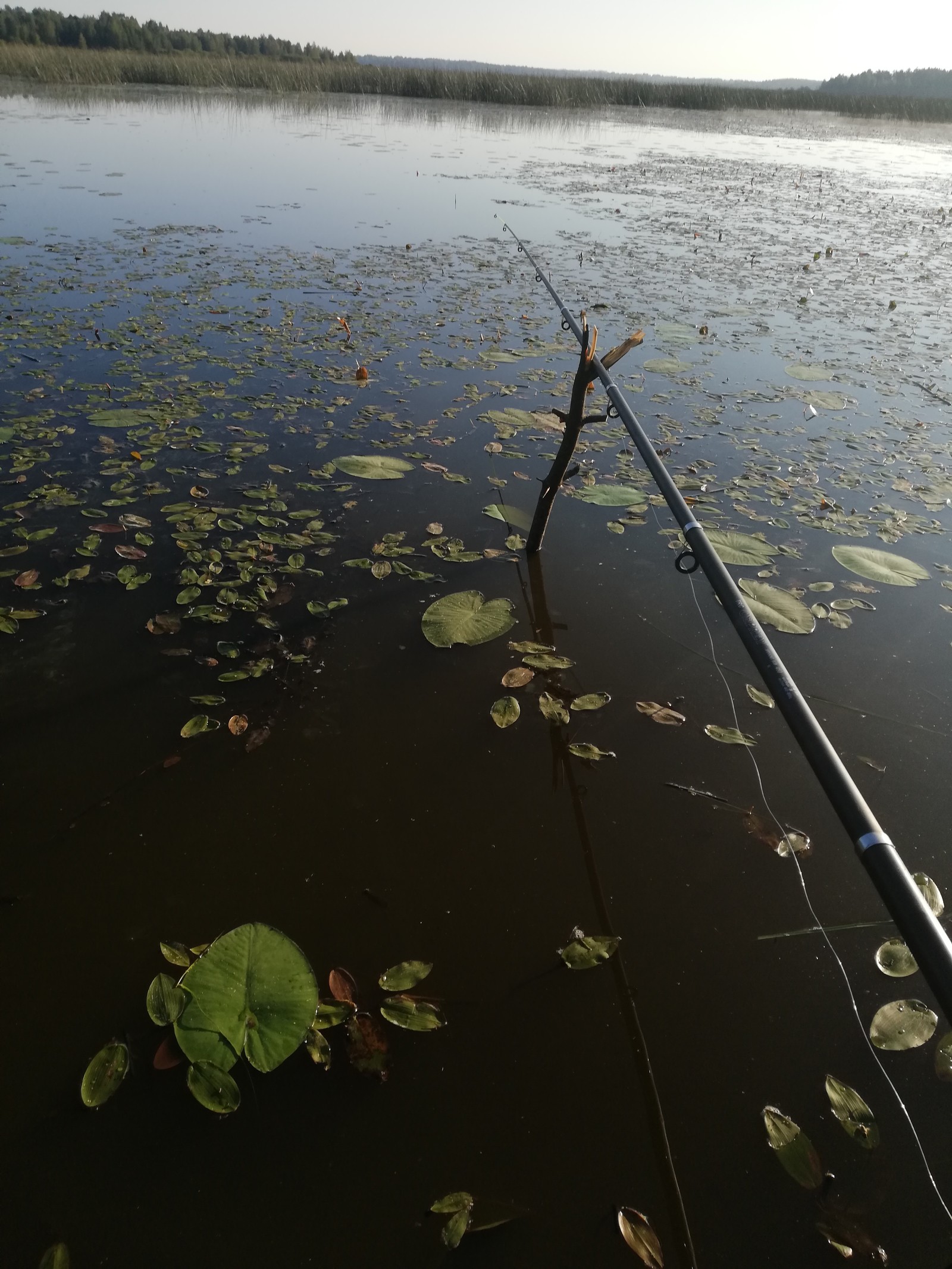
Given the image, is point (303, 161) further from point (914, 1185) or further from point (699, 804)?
point (914, 1185)

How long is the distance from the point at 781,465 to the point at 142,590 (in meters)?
3.46

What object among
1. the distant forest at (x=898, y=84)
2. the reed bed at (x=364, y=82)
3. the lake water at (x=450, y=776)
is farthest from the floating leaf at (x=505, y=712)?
the distant forest at (x=898, y=84)

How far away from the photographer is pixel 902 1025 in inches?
62.4

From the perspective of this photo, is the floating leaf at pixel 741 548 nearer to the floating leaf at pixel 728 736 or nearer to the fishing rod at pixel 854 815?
the floating leaf at pixel 728 736

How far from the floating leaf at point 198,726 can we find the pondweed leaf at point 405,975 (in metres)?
0.99

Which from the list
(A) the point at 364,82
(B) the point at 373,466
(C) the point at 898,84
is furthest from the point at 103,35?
(C) the point at 898,84

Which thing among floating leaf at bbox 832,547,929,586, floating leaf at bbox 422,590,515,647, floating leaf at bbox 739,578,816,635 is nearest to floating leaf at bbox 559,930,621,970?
floating leaf at bbox 422,590,515,647

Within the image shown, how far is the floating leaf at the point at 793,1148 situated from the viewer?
1.34 metres

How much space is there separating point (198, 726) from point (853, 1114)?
1.97 m

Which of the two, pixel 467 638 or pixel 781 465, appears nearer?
pixel 467 638

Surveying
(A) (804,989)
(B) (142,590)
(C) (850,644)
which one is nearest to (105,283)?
(B) (142,590)

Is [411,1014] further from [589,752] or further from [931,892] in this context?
[931,892]

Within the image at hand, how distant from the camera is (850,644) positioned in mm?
2740

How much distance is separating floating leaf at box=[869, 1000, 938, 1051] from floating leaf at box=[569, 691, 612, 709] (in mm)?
1131
